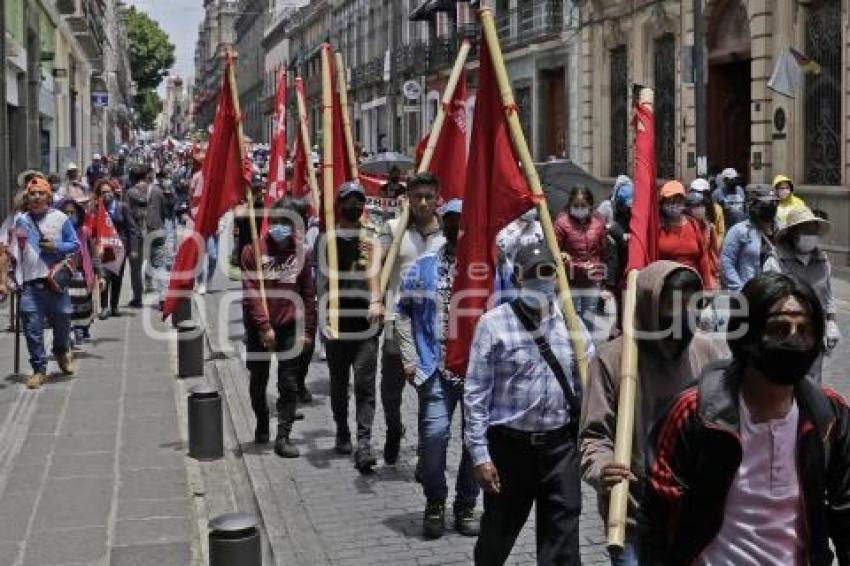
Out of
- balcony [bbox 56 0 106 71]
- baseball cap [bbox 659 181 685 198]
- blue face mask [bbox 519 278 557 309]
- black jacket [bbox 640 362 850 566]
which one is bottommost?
black jacket [bbox 640 362 850 566]

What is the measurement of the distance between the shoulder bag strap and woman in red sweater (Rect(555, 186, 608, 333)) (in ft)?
15.4

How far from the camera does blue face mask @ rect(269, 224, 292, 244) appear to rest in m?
7.49

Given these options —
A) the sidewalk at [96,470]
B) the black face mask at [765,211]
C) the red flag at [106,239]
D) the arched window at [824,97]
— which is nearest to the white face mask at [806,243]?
the black face mask at [765,211]

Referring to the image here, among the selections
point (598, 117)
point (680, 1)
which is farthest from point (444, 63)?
point (680, 1)

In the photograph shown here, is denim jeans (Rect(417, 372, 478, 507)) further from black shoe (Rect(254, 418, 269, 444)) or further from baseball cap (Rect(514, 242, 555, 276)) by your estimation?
black shoe (Rect(254, 418, 269, 444))

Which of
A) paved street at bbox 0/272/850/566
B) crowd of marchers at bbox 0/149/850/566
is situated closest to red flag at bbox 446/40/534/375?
crowd of marchers at bbox 0/149/850/566

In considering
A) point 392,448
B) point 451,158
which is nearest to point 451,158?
point 451,158

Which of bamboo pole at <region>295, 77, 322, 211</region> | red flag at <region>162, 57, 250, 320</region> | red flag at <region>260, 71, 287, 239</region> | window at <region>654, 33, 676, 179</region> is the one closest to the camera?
red flag at <region>162, 57, 250, 320</region>

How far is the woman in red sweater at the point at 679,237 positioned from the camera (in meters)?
8.45

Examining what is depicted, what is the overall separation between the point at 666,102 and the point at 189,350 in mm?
16350

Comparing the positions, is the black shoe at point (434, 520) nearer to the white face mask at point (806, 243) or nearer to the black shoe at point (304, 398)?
the white face mask at point (806, 243)

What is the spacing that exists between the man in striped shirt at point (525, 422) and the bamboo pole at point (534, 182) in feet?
0.22

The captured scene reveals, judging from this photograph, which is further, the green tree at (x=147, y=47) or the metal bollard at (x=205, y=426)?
the green tree at (x=147, y=47)

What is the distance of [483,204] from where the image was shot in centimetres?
550
